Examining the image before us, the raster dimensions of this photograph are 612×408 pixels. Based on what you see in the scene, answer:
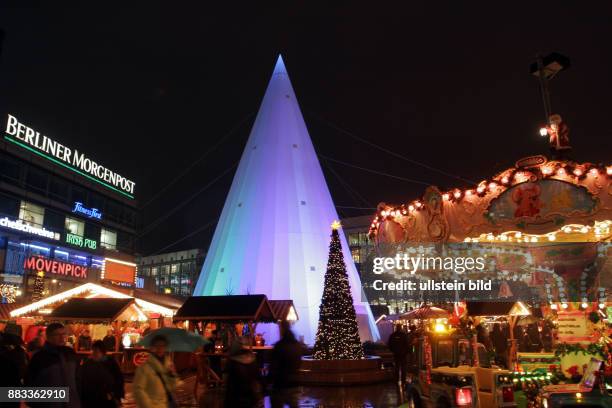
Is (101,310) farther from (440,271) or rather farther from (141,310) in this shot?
(440,271)

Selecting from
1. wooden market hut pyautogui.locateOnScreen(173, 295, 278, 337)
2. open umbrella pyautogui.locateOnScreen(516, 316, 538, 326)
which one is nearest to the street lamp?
wooden market hut pyautogui.locateOnScreen(173, 295, 278, 337)

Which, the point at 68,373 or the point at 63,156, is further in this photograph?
the point at 63,156

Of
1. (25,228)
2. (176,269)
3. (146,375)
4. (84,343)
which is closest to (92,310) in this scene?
(84,343)

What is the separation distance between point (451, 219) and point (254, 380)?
22.7 feet

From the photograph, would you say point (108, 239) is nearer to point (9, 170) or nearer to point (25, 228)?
point (25, 228)

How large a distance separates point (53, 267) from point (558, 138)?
94.9ft

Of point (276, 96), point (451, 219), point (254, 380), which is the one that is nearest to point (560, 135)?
point (451, 219)

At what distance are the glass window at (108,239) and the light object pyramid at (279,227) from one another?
2435cm

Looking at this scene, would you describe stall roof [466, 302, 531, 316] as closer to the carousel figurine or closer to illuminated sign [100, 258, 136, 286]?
the carousel figurine

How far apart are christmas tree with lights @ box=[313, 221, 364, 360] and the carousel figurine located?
22.6 ft

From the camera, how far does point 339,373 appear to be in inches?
561

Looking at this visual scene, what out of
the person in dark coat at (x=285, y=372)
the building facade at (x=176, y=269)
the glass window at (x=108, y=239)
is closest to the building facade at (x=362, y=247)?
the glass window at (x=108, y=239)

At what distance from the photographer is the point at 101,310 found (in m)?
15.7

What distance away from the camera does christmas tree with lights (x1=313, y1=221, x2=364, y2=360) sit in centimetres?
1501
